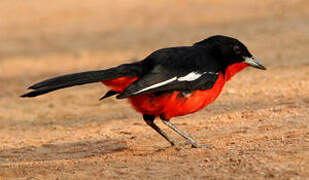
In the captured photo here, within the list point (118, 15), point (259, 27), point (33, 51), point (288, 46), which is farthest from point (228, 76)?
point (118, 15)

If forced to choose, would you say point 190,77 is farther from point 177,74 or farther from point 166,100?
point 166,100

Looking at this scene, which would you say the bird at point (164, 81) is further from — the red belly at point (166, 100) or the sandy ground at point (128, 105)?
the sandy ground at point (128, 105)

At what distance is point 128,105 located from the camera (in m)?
7.90

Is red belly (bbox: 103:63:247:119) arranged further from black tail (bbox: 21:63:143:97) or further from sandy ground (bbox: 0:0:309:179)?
sandy ground (bbox: 0:0:309:179)

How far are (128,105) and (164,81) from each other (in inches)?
112

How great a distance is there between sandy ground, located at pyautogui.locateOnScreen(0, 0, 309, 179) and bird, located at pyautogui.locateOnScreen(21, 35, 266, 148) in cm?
44

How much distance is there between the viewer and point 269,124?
6.03 meters

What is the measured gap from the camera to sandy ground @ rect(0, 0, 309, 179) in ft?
16.2

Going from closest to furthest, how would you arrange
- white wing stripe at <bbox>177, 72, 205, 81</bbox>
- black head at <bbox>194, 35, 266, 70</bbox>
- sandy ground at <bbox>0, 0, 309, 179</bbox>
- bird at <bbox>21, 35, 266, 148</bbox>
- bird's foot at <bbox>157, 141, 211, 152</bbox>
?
sandy ground at <bbox>0, 0, 309, 179</bbox> < bird at <bbox>21, 35, 266, 148</bbox> < white wing stripe at <bbox>177, 72, 205, 81</bbox> < bird's foot at <bbox>157, 141, 211, 152</bbox> < black head at <bbox>194, 35, 266, 70</bbox>

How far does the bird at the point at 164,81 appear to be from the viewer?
505 cm

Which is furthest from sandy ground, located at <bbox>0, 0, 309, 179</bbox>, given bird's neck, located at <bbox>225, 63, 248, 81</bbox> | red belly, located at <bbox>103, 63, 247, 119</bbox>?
bird's neck, located at <bbox>225, 63, 248, 81</bbox>

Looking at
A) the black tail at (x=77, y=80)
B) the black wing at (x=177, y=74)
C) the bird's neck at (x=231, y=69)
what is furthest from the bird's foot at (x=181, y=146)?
the black tail at (x=77, y=80)

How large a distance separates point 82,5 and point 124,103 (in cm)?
871

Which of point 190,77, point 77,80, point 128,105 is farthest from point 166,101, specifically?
point 128,105
